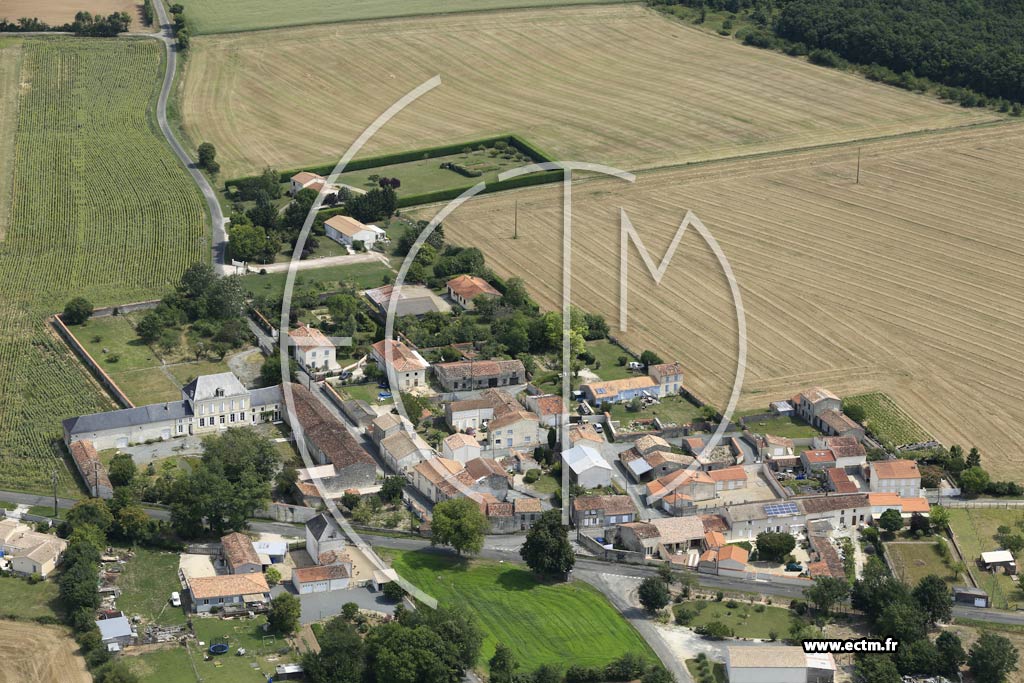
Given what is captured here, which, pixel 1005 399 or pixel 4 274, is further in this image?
pixel 4 274

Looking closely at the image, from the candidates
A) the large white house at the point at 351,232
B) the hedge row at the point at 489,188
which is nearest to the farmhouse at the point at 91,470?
the large white house at the point at 351,232

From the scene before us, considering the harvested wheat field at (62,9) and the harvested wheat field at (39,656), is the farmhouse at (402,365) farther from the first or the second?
the harvested wheat field at (62,9)

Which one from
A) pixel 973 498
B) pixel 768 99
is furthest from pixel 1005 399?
pixel 768 99

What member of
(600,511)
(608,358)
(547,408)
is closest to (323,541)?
(600,511)

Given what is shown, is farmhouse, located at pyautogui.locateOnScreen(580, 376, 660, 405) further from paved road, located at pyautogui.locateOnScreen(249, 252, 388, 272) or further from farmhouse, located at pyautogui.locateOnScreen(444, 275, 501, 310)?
paved road, located at pyautogui.locateOnScreen(249, 252, 388, 272)

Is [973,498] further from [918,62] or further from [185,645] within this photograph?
[918,62]

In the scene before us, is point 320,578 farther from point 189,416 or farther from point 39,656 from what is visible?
point 189,416

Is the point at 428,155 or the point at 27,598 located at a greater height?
the point at 428,155
